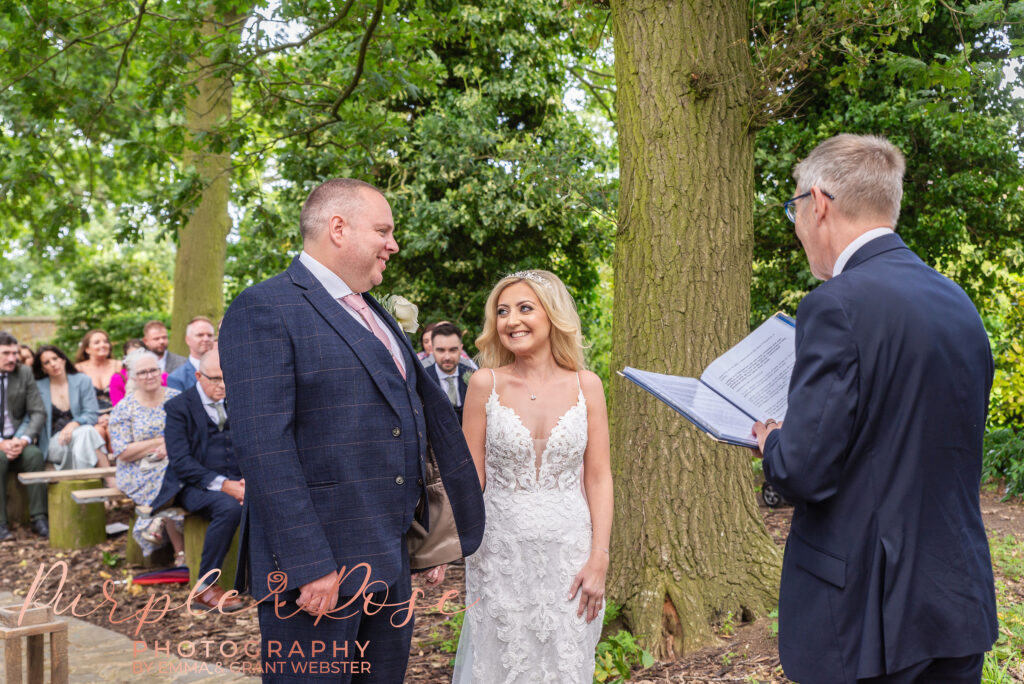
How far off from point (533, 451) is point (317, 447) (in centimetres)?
109

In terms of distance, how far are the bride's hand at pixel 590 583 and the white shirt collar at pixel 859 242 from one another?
68.0 inches

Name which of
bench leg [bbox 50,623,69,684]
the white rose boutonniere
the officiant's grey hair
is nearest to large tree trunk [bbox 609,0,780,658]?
the white rose boutonniere

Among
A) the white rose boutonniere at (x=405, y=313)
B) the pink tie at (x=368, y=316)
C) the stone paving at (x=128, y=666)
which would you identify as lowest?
the stone paving at (x=128, y=666)

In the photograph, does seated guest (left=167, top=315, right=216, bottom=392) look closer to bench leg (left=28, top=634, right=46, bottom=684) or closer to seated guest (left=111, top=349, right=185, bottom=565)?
seated guest (left=111, top=349, right=185, bottom=565)

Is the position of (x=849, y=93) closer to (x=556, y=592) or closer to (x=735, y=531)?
(x=735, y=531)

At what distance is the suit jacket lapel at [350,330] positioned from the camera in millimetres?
2855

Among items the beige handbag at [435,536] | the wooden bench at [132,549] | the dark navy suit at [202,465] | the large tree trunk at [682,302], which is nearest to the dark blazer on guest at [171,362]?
the wooden bench at [132,549]

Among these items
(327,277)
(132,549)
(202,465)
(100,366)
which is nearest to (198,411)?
(202,465)

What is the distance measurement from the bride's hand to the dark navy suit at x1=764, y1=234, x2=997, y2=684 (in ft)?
4.67

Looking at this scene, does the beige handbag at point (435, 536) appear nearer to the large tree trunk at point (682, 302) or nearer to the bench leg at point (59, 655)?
the bench leg at point (59, 655)

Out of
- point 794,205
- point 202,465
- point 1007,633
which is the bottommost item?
point 1007,633

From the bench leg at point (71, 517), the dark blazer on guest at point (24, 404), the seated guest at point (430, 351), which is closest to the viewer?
the seated guest at point (430, 351)

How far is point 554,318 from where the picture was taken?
3.70 meters

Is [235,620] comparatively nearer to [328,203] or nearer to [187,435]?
[187,435]
